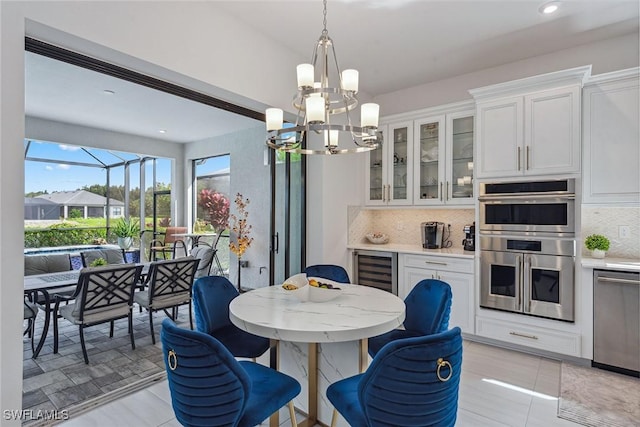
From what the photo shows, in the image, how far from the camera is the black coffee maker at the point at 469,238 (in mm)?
3648

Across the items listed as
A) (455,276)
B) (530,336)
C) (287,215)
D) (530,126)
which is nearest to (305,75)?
(287,215)

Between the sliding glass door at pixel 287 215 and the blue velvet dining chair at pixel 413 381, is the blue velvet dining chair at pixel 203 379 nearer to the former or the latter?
the blue velvet dining chair at pixel 413 381

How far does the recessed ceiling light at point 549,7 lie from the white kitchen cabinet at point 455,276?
2282 millimetres

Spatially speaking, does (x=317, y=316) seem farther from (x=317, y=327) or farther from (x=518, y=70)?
(x=518, y=70)

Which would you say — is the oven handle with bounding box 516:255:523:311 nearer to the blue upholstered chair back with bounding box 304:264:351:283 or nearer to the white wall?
the blue upholstered chair back with bounding box 304:264:351:283

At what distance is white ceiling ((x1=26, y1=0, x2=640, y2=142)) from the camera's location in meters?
2.66

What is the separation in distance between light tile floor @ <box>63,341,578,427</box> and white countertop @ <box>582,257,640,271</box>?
37.5 inches

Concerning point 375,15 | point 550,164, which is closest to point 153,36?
point 375,15

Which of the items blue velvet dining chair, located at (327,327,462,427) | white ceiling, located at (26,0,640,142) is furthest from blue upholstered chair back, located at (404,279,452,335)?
white ceiling, located at (26,0,640,142)

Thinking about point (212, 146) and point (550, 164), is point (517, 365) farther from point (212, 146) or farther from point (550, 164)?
point (212, 146)

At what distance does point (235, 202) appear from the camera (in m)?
4.61

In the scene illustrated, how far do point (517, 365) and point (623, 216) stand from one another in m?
1.77

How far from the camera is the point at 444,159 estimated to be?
3838 millimetres

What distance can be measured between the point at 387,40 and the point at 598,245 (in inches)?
109
